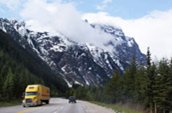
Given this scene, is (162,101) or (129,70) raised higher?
(129,70)

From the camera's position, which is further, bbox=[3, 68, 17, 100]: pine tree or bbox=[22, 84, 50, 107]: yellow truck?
bbox=[3, 68, 17, 100]: pine tree

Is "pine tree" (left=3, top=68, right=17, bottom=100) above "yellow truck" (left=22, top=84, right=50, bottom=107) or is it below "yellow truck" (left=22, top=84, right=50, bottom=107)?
above

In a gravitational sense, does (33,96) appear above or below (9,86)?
below

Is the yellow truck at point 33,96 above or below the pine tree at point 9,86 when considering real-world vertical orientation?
below

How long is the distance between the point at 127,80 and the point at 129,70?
4220mm

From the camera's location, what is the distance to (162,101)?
2510 inches

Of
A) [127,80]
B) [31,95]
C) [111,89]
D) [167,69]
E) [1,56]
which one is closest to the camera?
[31,95]

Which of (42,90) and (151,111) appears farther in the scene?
(151,111)

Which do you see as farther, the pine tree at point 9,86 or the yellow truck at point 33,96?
the pine tree at point 9,86

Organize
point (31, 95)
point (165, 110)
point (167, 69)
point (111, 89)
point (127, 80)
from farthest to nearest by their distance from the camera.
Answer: point (111, 89), point (127, 80), point (165, 110), point (167, 69), point (31, 95)

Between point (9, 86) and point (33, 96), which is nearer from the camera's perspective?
point (33, 96)

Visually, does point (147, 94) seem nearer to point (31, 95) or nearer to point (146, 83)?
point (146, 83)

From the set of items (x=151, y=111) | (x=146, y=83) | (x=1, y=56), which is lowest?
(x=151, y=111)

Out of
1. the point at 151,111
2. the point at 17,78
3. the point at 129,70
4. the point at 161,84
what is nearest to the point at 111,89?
the point at 129,70
